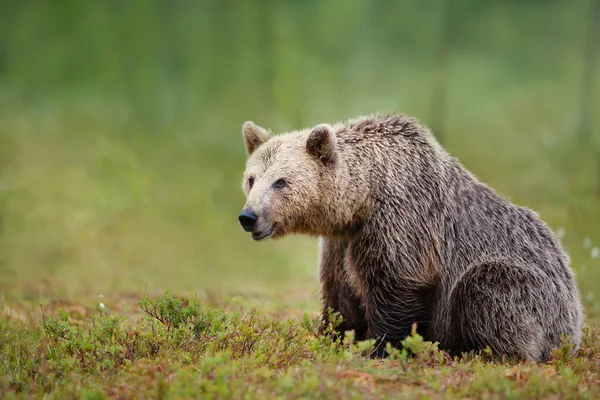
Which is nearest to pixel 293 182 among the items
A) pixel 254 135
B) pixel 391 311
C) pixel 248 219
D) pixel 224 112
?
pixel 248 219

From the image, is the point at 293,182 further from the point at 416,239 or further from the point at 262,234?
the point at 416,239

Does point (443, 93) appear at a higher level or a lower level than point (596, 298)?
higher

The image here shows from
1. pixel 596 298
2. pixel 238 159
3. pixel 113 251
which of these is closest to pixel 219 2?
pixel 238 159

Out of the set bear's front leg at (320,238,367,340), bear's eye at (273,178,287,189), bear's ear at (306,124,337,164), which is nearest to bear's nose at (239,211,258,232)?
bear's eye at (273,178,287,189)

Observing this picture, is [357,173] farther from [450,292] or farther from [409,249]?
[450,292]

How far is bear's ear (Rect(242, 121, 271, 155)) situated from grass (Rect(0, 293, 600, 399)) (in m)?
1.69

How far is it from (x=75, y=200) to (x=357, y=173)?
1041cm

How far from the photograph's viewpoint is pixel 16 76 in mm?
17609

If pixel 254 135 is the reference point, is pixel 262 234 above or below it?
below

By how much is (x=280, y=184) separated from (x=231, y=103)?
1256 cm

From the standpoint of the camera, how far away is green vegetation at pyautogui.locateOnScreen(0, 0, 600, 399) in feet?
49.5

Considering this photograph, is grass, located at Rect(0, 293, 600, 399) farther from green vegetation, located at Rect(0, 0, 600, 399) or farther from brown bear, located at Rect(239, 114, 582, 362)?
green vegetation, located at Rect(0, 0, 600, 399)

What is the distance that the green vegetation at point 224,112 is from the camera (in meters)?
15.1

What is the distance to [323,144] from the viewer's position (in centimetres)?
730
